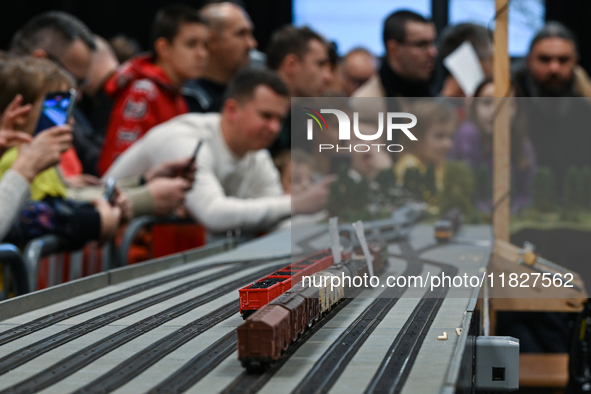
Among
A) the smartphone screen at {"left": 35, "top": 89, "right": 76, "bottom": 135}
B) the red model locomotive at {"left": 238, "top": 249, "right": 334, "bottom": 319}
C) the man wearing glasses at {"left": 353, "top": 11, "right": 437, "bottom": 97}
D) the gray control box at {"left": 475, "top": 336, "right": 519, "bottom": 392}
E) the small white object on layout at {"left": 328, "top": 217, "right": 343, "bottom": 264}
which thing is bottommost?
the gray control box at {"left": 475, "top": 336, "right": 519, "bottom": 392}

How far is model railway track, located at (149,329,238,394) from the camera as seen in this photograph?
1111 mm

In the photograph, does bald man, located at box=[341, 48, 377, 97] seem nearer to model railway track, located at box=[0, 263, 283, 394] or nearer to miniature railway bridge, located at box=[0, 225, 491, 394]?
miniature railway bridge, located at box=[0, 225, 491, 394]

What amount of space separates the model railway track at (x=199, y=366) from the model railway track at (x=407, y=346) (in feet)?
0.94

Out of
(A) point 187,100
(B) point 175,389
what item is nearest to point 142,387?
(B) point 175,389

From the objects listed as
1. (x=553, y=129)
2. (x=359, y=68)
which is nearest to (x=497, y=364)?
(x=553, y=129)

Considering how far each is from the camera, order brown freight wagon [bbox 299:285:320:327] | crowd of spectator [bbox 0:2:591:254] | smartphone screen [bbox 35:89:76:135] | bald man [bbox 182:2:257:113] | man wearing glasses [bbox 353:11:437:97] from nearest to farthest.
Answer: brown freight wagon [bbox 299:285:320:327]
crowd of spectator [bbox 0:2:591:254]
smartphone screen [bbox 35:89:76:135]
man wearing glasses [bbox 353:11:437:97]
bald man [bbox 182:2:257:113]

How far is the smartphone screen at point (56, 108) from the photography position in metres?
2.71

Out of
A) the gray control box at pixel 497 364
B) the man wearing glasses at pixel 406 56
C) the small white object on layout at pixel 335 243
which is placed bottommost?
the gray control box at pixel 497 364

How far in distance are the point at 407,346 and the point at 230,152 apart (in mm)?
3014

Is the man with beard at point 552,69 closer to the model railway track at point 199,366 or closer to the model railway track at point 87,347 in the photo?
the model railway track at point 87,347

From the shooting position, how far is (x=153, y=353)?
1.30m

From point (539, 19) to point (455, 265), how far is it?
7.52 meters

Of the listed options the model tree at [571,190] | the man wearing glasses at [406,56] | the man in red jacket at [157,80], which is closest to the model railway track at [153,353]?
the model tree at [571,190]

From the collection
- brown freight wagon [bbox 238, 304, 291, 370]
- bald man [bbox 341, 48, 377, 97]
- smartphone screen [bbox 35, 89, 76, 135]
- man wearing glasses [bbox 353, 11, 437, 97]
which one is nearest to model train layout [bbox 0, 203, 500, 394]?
brown freight wagon [bbox 238, 304, 291, 370]
